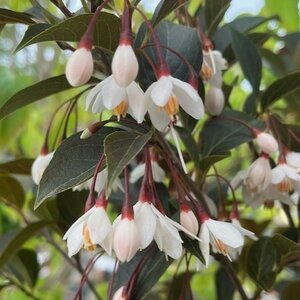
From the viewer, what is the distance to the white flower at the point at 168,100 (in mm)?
615

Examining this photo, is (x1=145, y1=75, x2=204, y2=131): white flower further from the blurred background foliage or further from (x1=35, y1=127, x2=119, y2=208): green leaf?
the blurred background foliage

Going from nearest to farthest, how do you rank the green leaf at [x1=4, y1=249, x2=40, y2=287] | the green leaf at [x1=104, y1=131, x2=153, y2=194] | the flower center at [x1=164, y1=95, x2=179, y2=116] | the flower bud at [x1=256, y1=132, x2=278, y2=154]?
the green leaf at [x1=104, y1=131, x2=153, y2=194] < the flower center at [x1=164, y1=95, x2=179, y2=116] < the flower bud at [x1=256, y1=132, x2=278, y2=154] < the green leaf at [x1=4, y1=249, x2=40, y2=287]

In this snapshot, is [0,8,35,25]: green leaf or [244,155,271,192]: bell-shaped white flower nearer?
[0,8,35,25]: green leaf

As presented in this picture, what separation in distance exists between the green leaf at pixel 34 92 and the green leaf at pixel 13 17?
0.08 m

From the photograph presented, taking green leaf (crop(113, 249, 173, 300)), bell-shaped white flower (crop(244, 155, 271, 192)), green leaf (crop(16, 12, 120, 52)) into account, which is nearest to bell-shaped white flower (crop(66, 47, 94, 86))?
green leaf (crop(16, 12, 120, 52))

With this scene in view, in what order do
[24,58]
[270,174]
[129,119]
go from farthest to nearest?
1. [24,58]
2. [270,174]
3. [129,119]

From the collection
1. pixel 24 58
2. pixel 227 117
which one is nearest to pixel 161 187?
pixel 227 117

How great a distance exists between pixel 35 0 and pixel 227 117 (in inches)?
13.6

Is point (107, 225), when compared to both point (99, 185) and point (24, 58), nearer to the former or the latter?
point (99, 185)

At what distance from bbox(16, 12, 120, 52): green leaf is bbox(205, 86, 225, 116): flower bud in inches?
10.0

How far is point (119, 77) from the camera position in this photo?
0.56 meters

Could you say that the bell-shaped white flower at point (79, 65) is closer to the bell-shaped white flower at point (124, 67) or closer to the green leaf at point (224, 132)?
the bell-shaped white flower at point (124, 67)

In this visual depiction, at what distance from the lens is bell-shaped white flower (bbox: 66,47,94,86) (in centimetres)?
58

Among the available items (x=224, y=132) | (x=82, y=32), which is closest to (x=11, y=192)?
(x=224, y=132)
